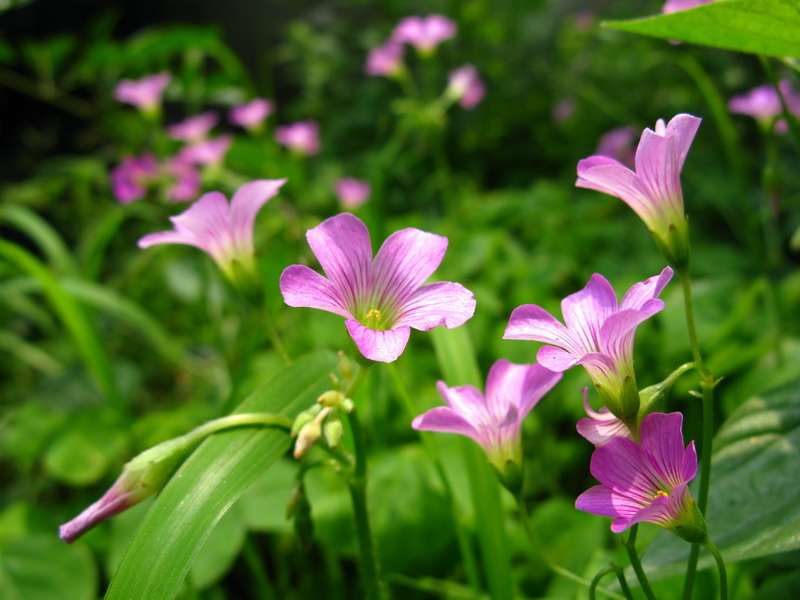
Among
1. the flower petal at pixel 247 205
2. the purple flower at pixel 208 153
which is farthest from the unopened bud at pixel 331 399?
the purple flower at pixel 208 153

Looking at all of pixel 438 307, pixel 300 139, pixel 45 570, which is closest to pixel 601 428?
pixel 438 307

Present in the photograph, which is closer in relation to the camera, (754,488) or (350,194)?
(754,488)

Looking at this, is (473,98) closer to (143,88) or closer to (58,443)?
(143,88)

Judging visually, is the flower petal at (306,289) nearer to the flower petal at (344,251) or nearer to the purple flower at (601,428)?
the flower petal at (344,251)

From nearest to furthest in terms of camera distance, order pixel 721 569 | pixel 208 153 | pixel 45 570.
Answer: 1. pixel 721 569
2. pixel 45 570
3. pixel 208 153

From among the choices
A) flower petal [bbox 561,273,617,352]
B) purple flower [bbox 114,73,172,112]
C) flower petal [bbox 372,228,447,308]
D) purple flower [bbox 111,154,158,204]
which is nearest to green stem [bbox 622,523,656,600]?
flower petal [bbox 561,273,617,352]

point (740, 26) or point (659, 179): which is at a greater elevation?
point (740, 26)

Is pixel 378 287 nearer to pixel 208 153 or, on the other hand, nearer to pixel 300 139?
pixel 208 153
